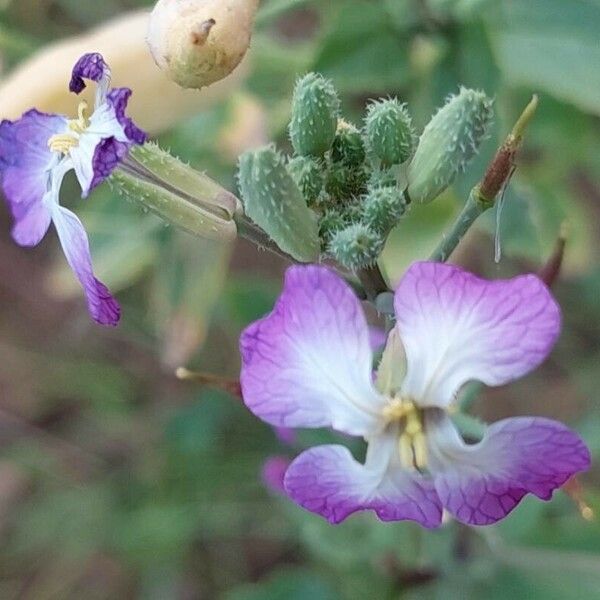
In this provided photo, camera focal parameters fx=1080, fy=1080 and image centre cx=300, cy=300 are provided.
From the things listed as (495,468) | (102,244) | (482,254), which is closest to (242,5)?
(495,468)

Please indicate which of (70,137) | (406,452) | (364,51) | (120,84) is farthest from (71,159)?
(364,51)

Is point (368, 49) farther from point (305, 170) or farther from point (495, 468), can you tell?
point (495, 468)

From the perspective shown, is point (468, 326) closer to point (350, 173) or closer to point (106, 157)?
point (350, 173)

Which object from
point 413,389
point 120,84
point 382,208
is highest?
point 382,208

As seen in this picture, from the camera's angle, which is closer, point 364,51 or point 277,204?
point 277,204

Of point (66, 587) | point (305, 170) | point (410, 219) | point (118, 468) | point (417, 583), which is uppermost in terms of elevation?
point (305, 170)
